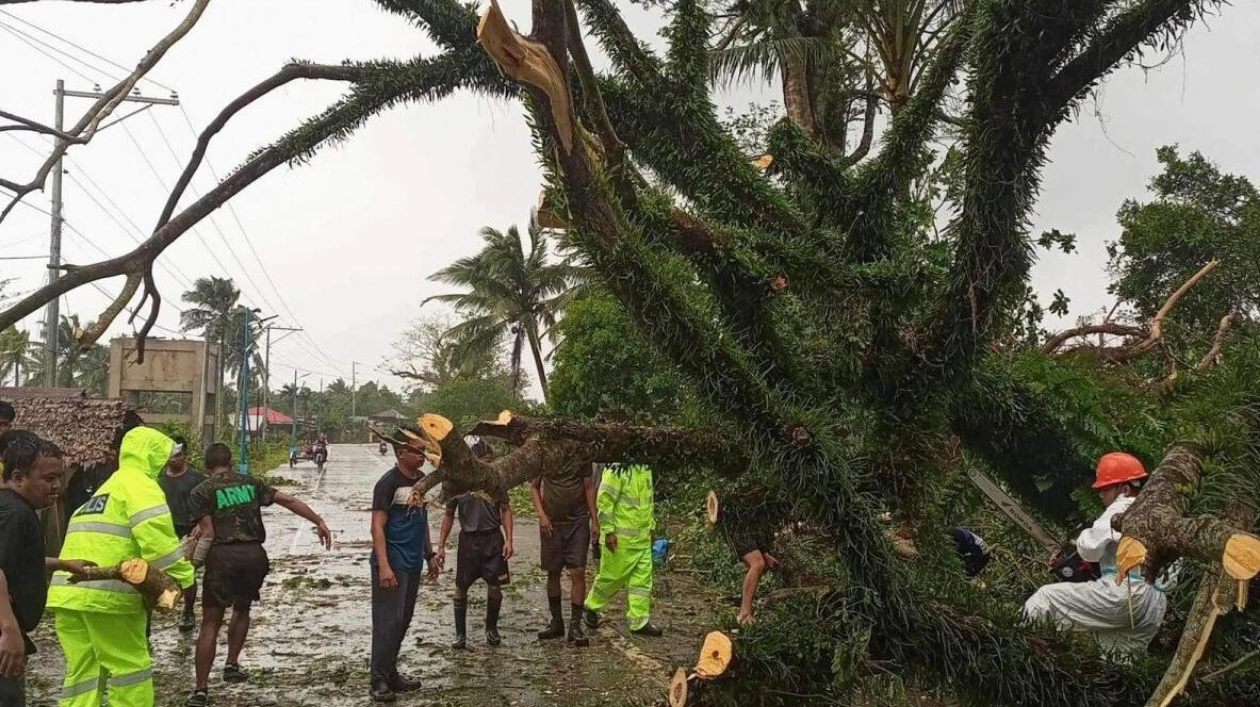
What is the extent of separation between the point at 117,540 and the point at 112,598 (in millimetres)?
314

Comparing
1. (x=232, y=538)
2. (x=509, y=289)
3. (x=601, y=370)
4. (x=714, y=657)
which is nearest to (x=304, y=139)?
(x=232, y=538)

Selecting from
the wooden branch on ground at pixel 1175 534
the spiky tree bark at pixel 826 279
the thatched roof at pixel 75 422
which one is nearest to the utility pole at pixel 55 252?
the thatched roof at pixel 75 422

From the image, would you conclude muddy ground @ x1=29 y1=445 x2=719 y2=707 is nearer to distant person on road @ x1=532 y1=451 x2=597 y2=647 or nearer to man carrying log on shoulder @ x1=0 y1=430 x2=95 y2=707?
distant person on road @ x1=532 y1=451 x2=597 y2=647

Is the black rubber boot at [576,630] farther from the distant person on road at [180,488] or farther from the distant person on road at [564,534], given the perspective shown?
the distant person on road at [180,488]

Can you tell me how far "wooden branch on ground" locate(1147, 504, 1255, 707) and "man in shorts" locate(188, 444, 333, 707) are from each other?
5439 mm

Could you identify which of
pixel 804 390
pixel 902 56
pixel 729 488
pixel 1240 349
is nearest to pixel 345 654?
pixel 729 488

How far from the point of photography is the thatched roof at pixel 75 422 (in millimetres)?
8930

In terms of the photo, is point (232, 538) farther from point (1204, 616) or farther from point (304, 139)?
point (1204, 616)

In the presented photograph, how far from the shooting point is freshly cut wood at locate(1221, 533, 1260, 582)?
2.35 m

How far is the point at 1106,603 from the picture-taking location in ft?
12.9

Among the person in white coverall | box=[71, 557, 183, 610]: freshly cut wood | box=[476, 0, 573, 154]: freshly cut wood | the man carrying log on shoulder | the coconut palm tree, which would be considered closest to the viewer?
box=[476, 0, 573, 154]: freshly cut wood

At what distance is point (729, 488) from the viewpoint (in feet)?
14.9

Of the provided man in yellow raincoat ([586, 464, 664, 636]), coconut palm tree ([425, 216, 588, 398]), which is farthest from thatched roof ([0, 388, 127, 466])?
coconut palm tree ([425, 216, 588, 398])

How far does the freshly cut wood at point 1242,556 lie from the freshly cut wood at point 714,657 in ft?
4.98
